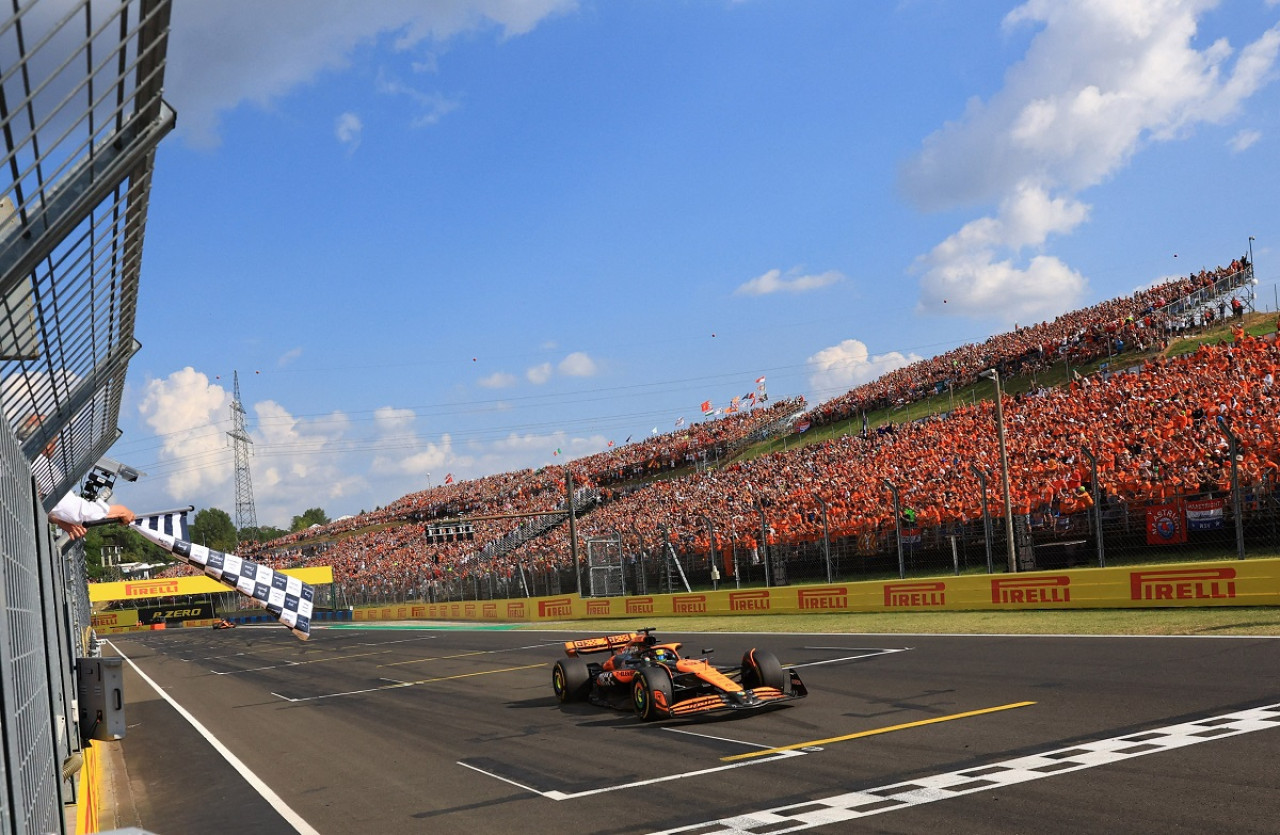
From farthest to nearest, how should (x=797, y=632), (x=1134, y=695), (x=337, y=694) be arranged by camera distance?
(x=797, y=632)
(x=337, y=694)
(x=1134, y=695)

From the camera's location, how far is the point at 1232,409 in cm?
2145

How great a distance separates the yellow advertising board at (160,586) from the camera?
226 ft

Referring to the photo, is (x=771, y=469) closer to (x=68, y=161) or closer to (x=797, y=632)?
(x=797, y=632)

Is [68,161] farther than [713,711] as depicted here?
No

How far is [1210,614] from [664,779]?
10638 mm

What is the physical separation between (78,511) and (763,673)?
23.2 feet

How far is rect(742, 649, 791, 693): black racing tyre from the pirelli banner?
834 cm

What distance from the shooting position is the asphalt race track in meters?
6.97

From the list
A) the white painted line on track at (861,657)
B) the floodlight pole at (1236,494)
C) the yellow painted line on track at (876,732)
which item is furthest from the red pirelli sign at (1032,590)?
the yellow painted line on track at (876,732)

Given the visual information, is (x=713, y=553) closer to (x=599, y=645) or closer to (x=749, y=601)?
(x=749, y=601)

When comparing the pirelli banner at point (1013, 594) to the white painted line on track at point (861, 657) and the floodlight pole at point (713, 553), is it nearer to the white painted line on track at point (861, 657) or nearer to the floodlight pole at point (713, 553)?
the floodlight pole at point (713, 553)

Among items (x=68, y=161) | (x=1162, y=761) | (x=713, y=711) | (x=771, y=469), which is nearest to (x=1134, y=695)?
(x=1162, y=761)

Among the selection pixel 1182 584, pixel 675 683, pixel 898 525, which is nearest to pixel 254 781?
pixel 675 683

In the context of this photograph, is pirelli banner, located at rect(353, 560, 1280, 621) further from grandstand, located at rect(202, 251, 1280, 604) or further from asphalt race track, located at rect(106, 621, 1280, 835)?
asphalt race track, located at rect(106, 621, 1280, 835)
